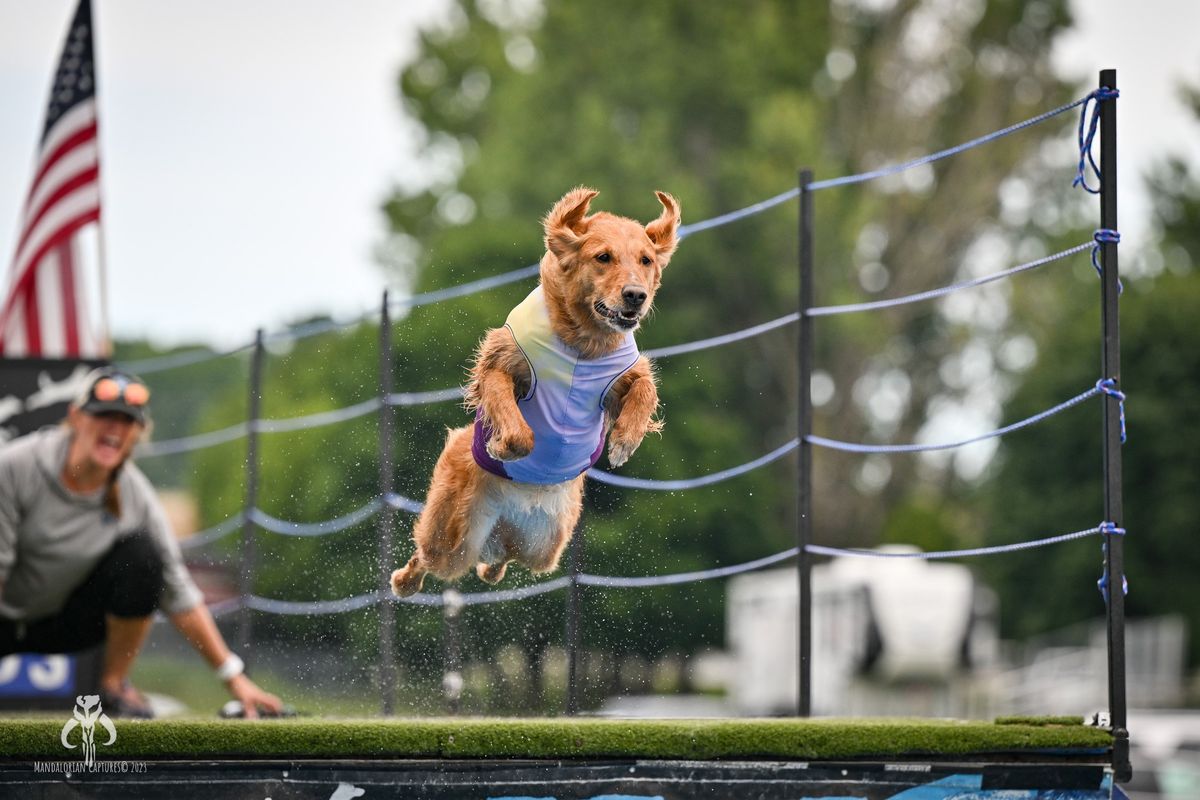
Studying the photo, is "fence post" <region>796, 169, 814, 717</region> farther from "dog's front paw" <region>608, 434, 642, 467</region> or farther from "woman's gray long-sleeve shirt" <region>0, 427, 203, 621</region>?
"woman's gray long-sleeve shirt" <region>0, 427, 203, 621</region>

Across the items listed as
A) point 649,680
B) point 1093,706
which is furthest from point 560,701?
point 1093,706

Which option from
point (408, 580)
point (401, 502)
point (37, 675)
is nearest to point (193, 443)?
point (37, 675)

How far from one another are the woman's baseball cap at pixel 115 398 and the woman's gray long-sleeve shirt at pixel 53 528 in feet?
1.29

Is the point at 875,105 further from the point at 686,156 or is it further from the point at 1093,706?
the point at 1093,706

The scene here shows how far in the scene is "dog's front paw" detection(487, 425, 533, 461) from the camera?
4746 millimetres

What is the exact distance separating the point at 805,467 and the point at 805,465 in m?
0.02

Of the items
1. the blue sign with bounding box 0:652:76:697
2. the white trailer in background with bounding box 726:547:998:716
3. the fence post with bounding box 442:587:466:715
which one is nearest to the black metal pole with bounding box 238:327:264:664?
the blue sign with bounding box 0:652:76:697

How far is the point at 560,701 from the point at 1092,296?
27814 mm

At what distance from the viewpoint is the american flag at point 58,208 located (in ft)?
33.8

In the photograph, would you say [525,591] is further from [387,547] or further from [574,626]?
[387,547]

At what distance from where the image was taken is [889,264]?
104 feet

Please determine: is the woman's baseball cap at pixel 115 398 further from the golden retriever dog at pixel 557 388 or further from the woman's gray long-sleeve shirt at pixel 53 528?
the golden retriever dog at pixel 557 388

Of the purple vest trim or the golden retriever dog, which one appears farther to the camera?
the purple vest trim

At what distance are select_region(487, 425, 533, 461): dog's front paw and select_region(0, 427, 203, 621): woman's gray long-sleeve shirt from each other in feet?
11.2
